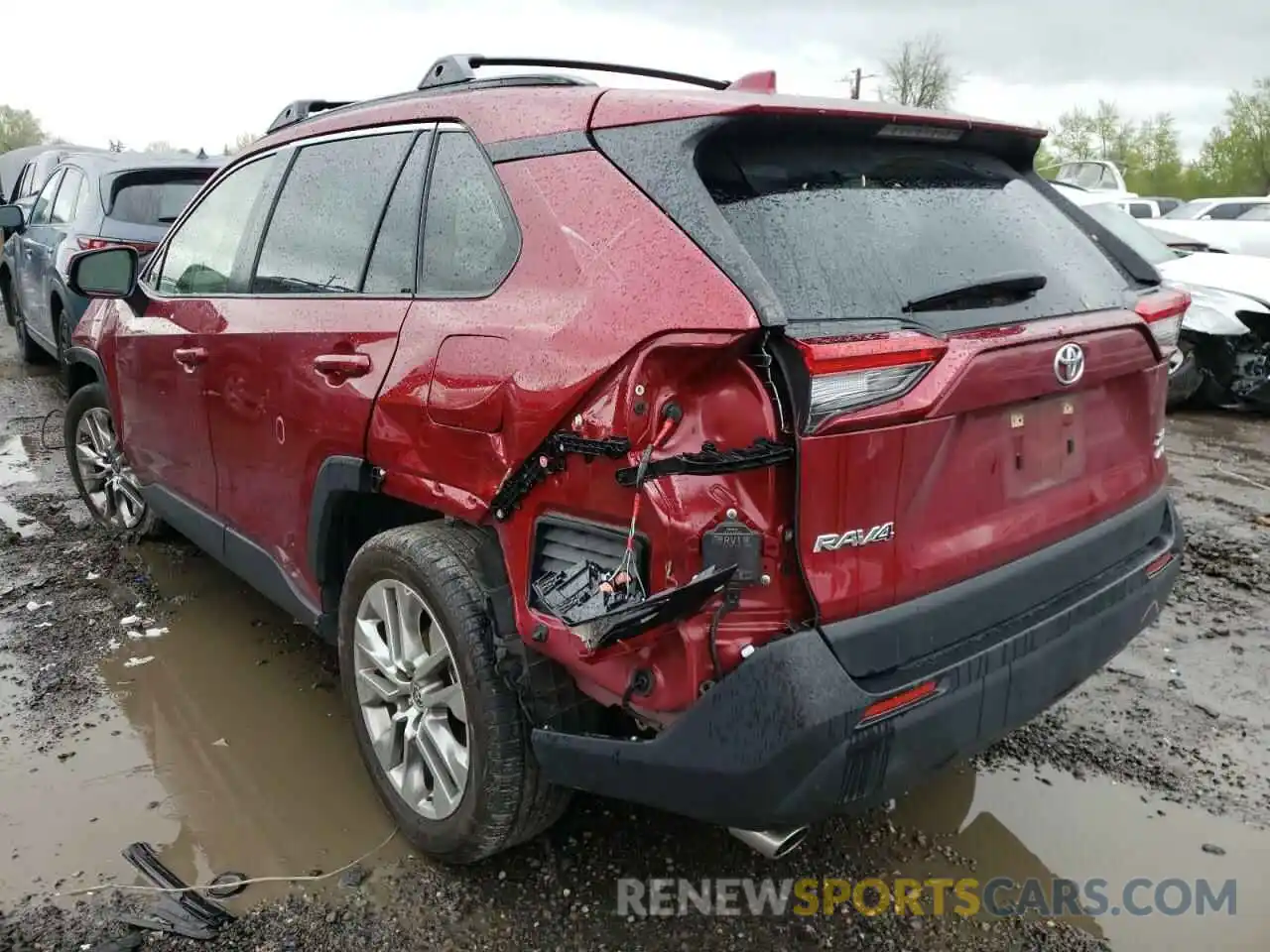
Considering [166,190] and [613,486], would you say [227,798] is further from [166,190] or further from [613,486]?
[166,190]

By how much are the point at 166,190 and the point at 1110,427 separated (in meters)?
6.66

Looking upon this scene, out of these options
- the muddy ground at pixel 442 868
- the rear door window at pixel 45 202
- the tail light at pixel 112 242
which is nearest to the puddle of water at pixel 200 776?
the muddy ground at pixel 442 868

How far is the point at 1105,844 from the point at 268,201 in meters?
3.24

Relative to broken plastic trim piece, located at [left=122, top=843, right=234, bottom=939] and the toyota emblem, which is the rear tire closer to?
the toyota emblem

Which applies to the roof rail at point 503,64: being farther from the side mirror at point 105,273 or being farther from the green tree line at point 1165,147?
the green tree line at point 1165,147

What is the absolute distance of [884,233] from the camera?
6.89 ft

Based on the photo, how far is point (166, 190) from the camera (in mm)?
6871

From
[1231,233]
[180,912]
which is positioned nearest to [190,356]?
[180,912]

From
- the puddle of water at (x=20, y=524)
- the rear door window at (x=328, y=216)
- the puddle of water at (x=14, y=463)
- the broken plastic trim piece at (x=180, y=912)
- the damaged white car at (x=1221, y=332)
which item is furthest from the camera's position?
the damaged white car at (x=1221, y=332)

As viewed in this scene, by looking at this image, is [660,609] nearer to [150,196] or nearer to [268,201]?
[268,201]

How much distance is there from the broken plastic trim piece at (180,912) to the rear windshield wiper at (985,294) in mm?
2164

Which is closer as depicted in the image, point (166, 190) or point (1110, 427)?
point (1110, 427)

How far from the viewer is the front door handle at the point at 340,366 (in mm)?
2525

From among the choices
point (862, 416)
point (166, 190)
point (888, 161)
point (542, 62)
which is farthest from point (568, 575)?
point (166, 190)
